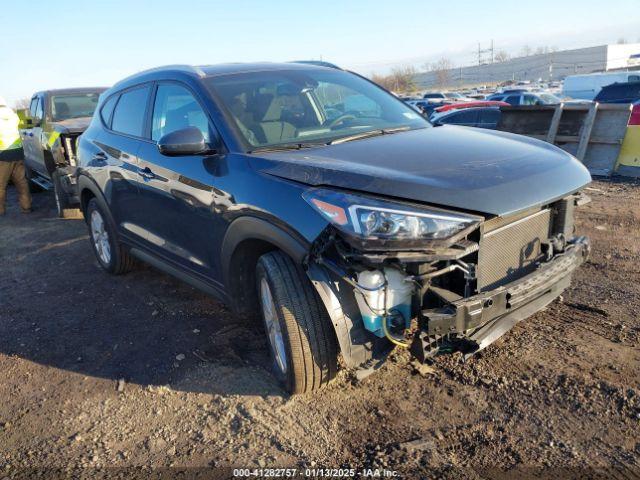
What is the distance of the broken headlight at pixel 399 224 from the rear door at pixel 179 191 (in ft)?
3.77

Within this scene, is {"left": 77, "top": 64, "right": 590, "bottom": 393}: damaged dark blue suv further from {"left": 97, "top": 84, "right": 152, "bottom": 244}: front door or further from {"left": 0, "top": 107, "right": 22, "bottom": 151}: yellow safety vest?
{"left": 0, "top": 107, "right": 22, "bottom": 151}: yellow safety vest

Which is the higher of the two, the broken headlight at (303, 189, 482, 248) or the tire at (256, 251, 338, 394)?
the broken headlight at (303, 189, 482, 248)

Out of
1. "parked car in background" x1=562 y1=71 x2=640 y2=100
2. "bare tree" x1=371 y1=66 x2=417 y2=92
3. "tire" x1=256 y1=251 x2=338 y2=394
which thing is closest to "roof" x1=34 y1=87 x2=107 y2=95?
"tire" x1=256 y1=251 x2=338 y2=394

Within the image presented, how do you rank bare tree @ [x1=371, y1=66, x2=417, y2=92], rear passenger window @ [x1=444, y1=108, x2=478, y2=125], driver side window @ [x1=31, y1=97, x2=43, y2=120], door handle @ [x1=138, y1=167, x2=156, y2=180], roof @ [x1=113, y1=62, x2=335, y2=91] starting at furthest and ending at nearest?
bare tree @ [x1=371, y1=66, x2=417, y2=92]
rear passenger window @ [x1=444, y1=108, x2=478, y2=125]
driver side window @ [x1=31, y1=97, x2=43, y2=120]
door handle @ [x1=138, y1=167, x2=156, y2=180]
roof @ [x1=113, y1=62, x2=335, y2=91]

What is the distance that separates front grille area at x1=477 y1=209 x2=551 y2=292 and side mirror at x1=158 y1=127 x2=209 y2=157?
172 cm

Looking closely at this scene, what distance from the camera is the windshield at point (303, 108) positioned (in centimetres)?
343

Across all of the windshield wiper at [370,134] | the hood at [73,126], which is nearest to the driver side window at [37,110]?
the hood at [73,126]

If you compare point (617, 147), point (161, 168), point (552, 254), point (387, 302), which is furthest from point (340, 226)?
point (617, 147)

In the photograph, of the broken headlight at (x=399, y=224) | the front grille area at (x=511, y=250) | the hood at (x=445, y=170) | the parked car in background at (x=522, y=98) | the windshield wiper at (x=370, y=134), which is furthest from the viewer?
the parked car in background at (x=522, y=98)

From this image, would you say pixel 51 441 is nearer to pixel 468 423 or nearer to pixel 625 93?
pixel 468 423

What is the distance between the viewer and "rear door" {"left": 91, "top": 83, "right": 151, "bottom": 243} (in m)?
4.35

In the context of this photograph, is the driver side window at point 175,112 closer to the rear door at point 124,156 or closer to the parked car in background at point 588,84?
the rear door at point 124,156

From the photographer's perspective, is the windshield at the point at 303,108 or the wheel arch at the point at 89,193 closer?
the windshield at the point at 303,108

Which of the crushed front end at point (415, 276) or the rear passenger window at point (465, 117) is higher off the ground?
the crushed front end at point (415, 276)
